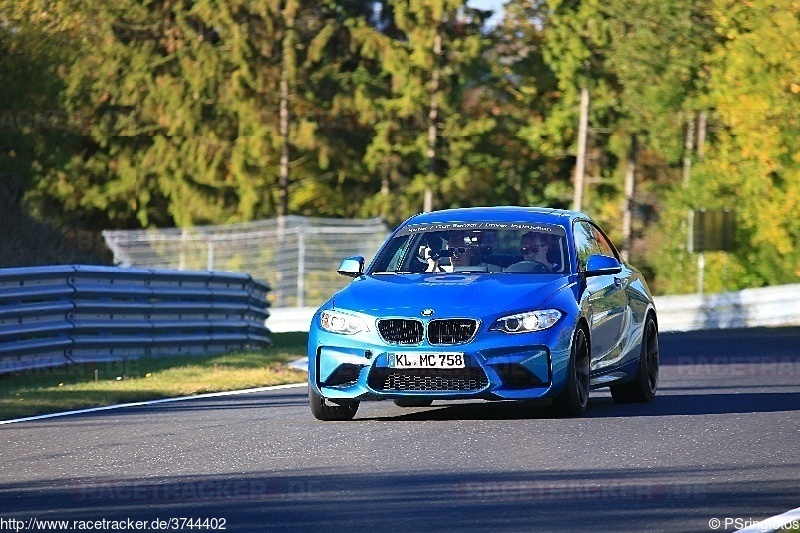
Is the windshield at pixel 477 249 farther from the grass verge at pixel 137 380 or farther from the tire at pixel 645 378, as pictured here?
the grass verge at pixel 137 380

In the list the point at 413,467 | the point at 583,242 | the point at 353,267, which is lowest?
the point at 413,467

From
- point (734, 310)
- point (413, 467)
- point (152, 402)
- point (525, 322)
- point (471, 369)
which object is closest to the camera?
point (413, 467)

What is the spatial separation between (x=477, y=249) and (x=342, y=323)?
1.43 m

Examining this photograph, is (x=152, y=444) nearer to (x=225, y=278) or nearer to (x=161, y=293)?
(x=161, y=293)

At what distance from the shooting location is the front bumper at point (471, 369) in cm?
1184

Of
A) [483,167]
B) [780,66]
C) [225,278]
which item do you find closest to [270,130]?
[483,167]

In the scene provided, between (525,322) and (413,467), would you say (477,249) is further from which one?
(413,467)

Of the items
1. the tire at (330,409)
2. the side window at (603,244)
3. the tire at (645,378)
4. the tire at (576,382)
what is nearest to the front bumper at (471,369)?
the tire at (576,382)

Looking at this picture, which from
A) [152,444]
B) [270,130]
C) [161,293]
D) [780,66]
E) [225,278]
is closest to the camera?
[152,444]

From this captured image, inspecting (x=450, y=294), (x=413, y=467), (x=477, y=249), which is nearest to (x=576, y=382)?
(x=450, y=294)

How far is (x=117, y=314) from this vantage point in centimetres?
1947

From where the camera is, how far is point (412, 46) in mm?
60562

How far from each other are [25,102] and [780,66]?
19524 mm

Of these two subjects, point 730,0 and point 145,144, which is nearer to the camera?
point 730,0
